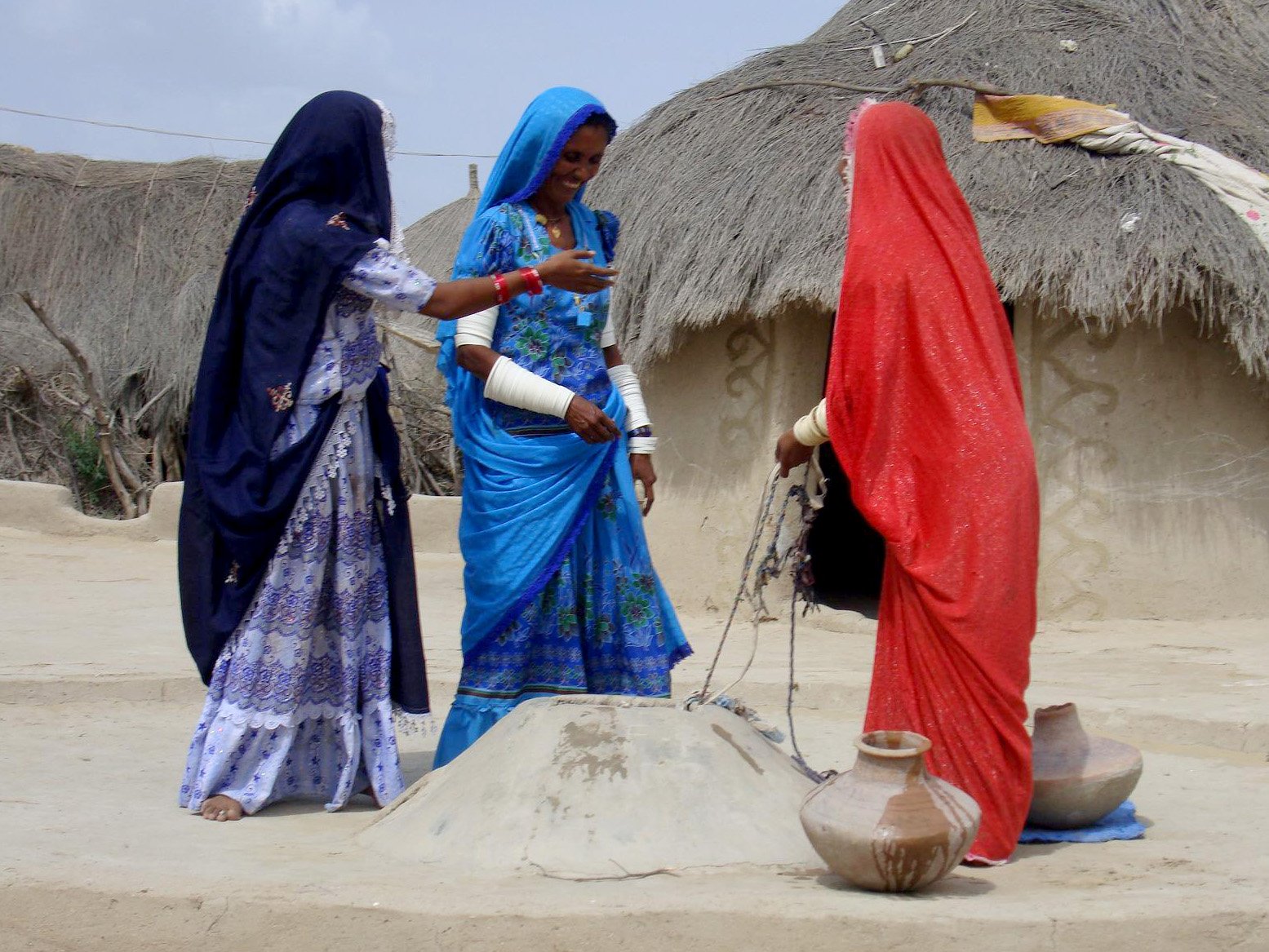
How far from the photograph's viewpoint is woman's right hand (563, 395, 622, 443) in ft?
13.6

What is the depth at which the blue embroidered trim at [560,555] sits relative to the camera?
421cm

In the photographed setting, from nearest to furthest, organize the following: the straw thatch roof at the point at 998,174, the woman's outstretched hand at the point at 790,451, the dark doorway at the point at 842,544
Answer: the woman's outstretched hand at the point at 790,451 < the straw thatch roof at the point at 998,174 < the dark doorway at the point at 842,544

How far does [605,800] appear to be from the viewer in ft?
11.4

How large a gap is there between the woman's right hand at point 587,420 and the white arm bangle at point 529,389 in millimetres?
18

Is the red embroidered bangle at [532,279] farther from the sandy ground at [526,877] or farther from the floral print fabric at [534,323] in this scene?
the sandy ground at [526,877]

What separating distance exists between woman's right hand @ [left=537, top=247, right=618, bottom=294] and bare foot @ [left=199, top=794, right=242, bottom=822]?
161 cm

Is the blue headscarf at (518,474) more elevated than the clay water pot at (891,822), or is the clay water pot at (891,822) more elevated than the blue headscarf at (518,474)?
the blue headscarf at (518,474)

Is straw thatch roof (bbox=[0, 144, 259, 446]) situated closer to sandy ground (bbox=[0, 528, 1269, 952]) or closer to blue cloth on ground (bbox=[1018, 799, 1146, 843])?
sandy ground (bbox=[0, 528, 1269, 952])

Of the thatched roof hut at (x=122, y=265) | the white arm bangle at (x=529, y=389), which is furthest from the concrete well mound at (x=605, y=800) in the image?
the thatched roof hut at (x=122, y=265)

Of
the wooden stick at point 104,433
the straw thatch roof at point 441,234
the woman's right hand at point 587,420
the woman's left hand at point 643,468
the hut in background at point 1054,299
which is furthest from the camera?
the straw thatch roof at point 441,234

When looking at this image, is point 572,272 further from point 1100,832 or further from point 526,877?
point 1100,832

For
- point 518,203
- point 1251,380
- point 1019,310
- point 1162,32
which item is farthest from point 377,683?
point 1162,32

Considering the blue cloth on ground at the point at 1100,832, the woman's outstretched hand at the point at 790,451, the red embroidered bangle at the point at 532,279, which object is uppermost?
the red embroidered bangle at the point at 532,279

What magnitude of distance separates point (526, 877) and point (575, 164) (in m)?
2.02
